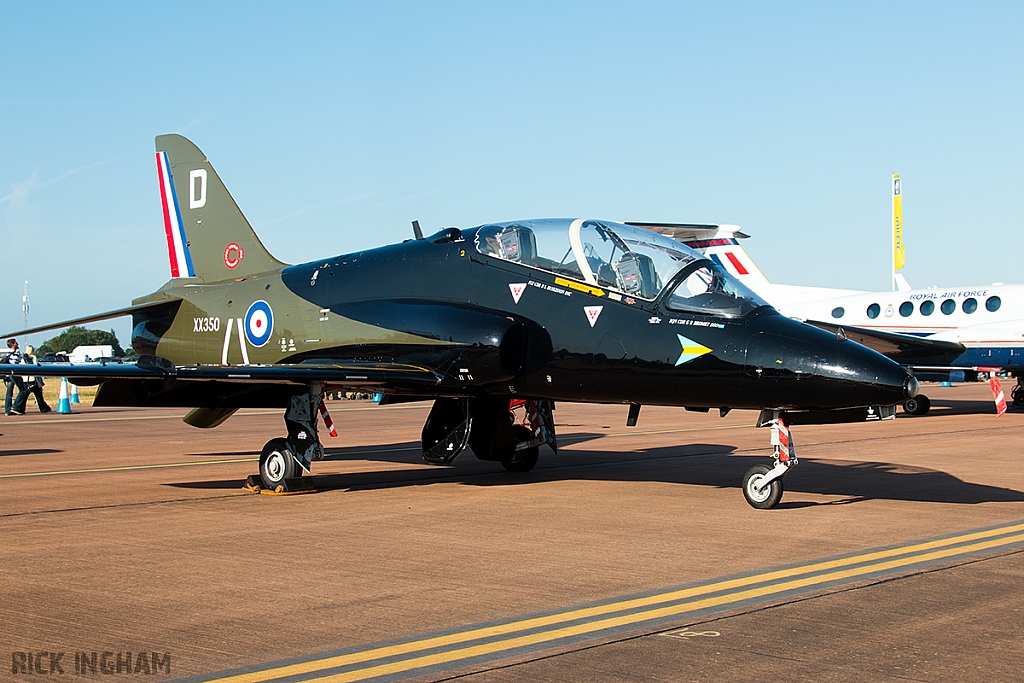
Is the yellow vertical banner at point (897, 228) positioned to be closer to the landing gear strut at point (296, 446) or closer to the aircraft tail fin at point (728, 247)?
the aircraft tail fin at point (728, 247)

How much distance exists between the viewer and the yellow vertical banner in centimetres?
7556

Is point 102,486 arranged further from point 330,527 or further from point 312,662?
point 312,662

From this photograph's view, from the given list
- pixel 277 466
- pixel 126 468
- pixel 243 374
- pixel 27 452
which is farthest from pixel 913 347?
pixel 27 452

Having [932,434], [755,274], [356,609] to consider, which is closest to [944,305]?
[755,274]

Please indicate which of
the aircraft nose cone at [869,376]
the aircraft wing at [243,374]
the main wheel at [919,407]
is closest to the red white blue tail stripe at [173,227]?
the aircraft wing at [243,374]

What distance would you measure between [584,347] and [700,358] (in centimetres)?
132

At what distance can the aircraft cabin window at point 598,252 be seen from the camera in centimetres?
1017

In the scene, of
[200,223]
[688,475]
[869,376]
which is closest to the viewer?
[869,376]

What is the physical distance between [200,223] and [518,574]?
34.0 ft

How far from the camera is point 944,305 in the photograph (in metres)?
27.6

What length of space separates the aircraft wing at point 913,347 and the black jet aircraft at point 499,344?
16182 mm

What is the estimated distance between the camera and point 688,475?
12898mm

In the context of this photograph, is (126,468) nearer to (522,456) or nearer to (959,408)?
(522,456)

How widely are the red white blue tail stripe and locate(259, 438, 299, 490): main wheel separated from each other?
489cm
